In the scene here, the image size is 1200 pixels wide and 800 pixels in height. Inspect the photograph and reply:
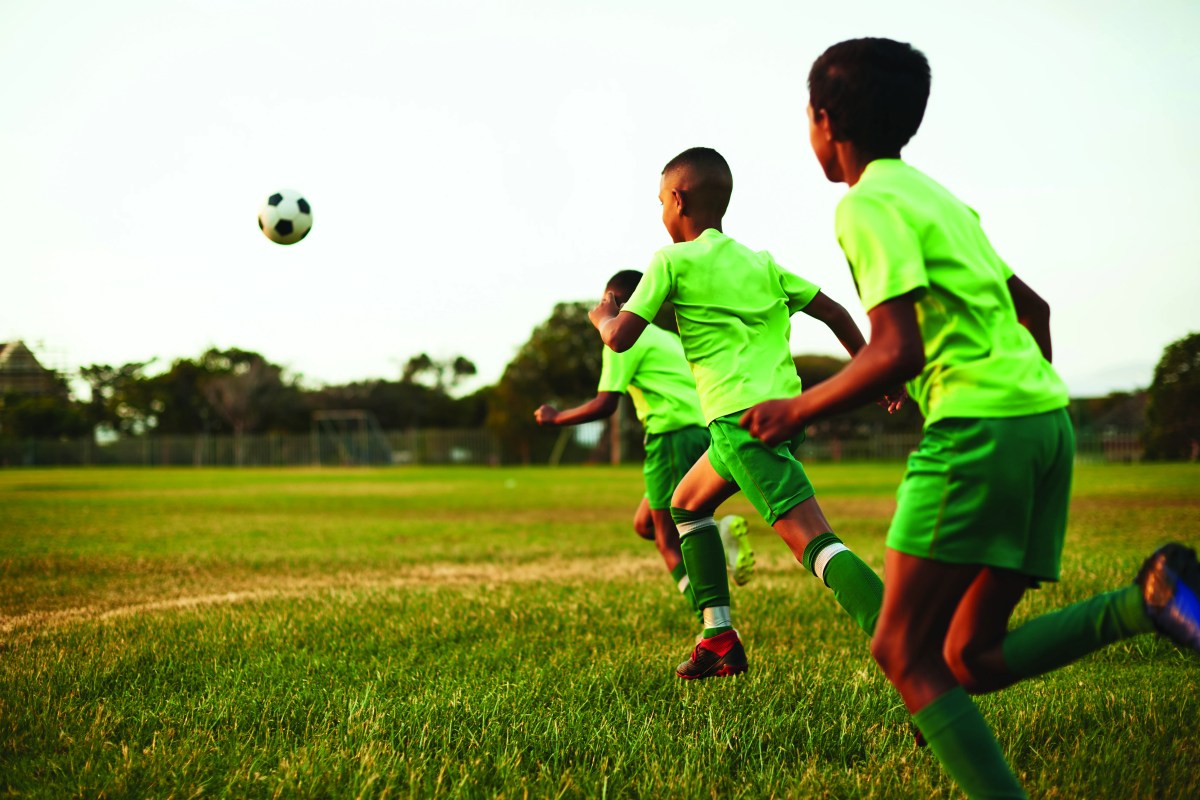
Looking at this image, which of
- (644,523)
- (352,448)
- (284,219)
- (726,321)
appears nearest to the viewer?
(726,321)

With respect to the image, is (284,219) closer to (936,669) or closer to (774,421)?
(774,421)

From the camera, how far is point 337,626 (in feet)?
16.5

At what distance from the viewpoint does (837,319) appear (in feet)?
12.5

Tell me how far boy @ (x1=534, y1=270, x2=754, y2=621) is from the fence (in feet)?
148

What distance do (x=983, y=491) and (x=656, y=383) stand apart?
3209mm

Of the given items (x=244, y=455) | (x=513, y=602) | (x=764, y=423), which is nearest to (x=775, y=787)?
(x=764, y=423)

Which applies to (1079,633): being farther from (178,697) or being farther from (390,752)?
(178,697)

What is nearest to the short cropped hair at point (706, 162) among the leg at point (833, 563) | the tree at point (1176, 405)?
the leg at point (833, 563)

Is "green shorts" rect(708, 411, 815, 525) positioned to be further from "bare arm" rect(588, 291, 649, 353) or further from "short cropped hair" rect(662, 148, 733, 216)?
"short cropped hair" rect(662, 148, 733, 216)

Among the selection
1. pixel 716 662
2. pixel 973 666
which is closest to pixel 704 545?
pixel 716 662

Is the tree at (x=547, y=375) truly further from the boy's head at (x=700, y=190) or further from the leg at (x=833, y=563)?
the leg at (x=833, y=563)

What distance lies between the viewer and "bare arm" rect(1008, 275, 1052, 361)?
2455mm

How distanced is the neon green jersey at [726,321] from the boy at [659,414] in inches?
48.4

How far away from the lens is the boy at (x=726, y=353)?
334 cm
